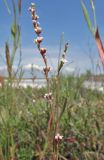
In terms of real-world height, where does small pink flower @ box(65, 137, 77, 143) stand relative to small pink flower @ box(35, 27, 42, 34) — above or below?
below

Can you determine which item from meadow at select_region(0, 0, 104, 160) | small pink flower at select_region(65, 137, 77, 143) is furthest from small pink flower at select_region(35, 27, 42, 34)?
small pink flower at select_region(65, 137, 77, 143)

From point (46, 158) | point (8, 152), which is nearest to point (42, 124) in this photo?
point (46, 158)

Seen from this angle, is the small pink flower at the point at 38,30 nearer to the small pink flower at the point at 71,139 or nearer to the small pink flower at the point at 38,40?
the small pink flower at the point at 38,40

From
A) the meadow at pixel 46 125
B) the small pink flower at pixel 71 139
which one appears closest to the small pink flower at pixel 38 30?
the meadow at pixel 46 125

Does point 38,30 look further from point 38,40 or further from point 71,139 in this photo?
point 71,139

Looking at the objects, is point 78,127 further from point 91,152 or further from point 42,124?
point 91,152

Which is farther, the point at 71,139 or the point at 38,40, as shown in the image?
the point at 71,139

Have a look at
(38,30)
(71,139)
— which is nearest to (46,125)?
(71,139)

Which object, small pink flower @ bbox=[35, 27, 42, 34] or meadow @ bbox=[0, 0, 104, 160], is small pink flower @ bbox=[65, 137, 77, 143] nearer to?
Result: meadow @ bbox=[0, 0, 104, 160]

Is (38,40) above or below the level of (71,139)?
above

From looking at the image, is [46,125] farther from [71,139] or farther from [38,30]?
[38,30]

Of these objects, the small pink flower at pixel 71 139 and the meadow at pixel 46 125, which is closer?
the meadow at pixel 46 125
